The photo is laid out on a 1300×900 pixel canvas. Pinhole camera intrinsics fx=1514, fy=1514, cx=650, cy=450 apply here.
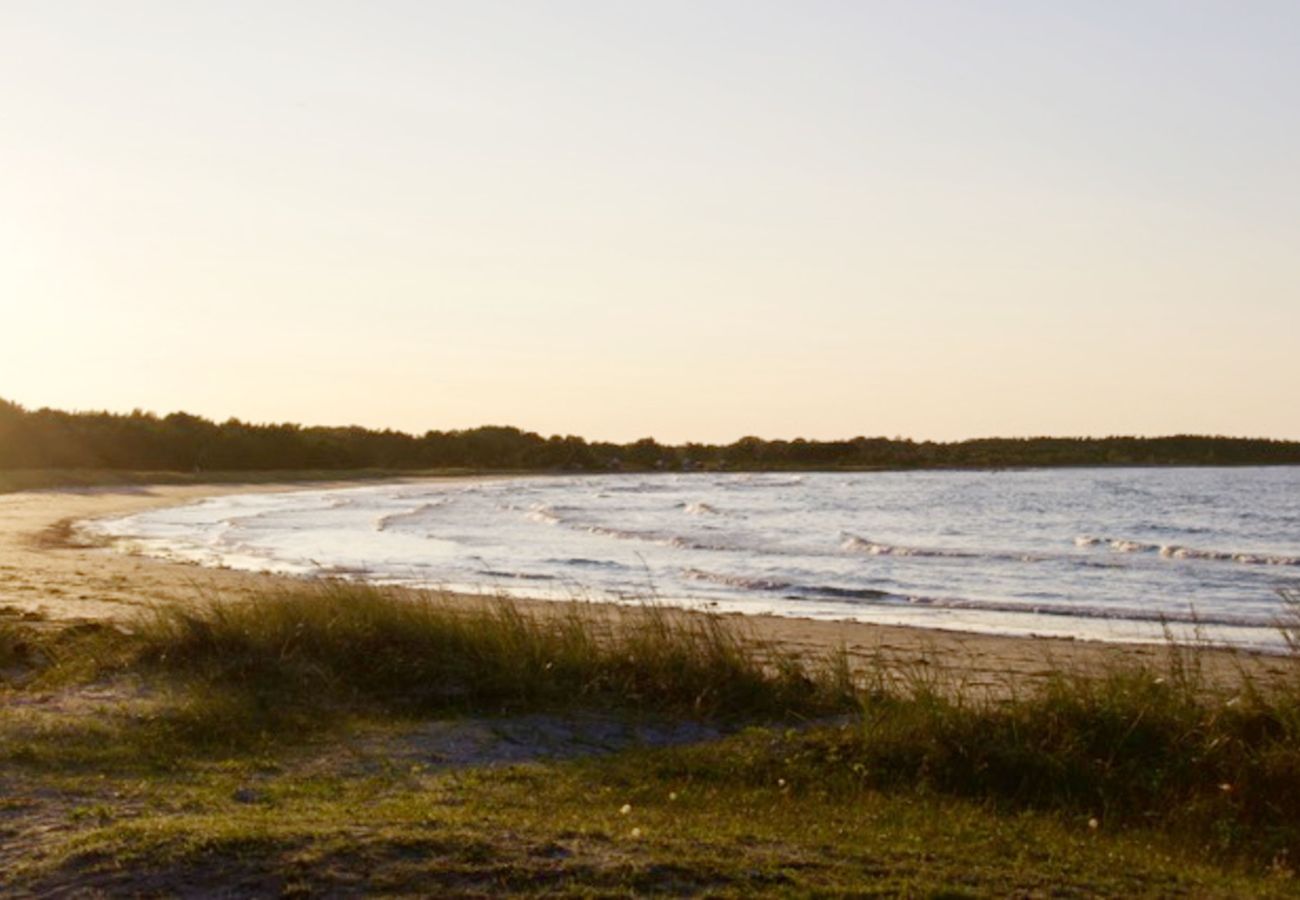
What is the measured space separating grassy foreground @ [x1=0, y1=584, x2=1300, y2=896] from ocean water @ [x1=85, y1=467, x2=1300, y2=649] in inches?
73.7

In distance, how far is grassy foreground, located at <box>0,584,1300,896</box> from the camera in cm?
718

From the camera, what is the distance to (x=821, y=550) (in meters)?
34.9

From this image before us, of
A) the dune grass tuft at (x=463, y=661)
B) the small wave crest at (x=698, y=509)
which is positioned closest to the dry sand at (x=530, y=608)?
the dune grass tuft at (x=463, y=661)

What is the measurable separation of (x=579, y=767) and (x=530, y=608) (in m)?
7.31

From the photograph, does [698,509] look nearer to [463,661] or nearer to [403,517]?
[403,517]

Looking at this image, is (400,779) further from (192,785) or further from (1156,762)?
(1156,762)

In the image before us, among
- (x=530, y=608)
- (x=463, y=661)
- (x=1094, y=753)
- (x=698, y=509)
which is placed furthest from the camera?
(x=698, y=509)

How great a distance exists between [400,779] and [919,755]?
3365 mm

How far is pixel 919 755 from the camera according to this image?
9.89 meters

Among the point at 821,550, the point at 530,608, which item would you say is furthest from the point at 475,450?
the point at 530,608

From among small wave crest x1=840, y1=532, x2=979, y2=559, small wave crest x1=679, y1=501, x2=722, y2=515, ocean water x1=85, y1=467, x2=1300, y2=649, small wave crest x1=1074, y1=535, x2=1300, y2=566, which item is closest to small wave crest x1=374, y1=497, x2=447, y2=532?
ocean water x1=85, y1=467, x2=1300, y2=649

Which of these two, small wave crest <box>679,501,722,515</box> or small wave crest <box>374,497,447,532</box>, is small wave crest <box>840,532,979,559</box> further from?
small wave crest <box>679,501,722,515</box>

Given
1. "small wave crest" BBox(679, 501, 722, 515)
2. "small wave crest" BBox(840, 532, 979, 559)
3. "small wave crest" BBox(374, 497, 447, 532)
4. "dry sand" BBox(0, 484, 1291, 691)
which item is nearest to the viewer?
"dry sand" BBox(0, 484, 1291, 691)

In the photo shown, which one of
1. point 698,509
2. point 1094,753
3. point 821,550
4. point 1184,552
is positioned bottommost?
point 1184,552
